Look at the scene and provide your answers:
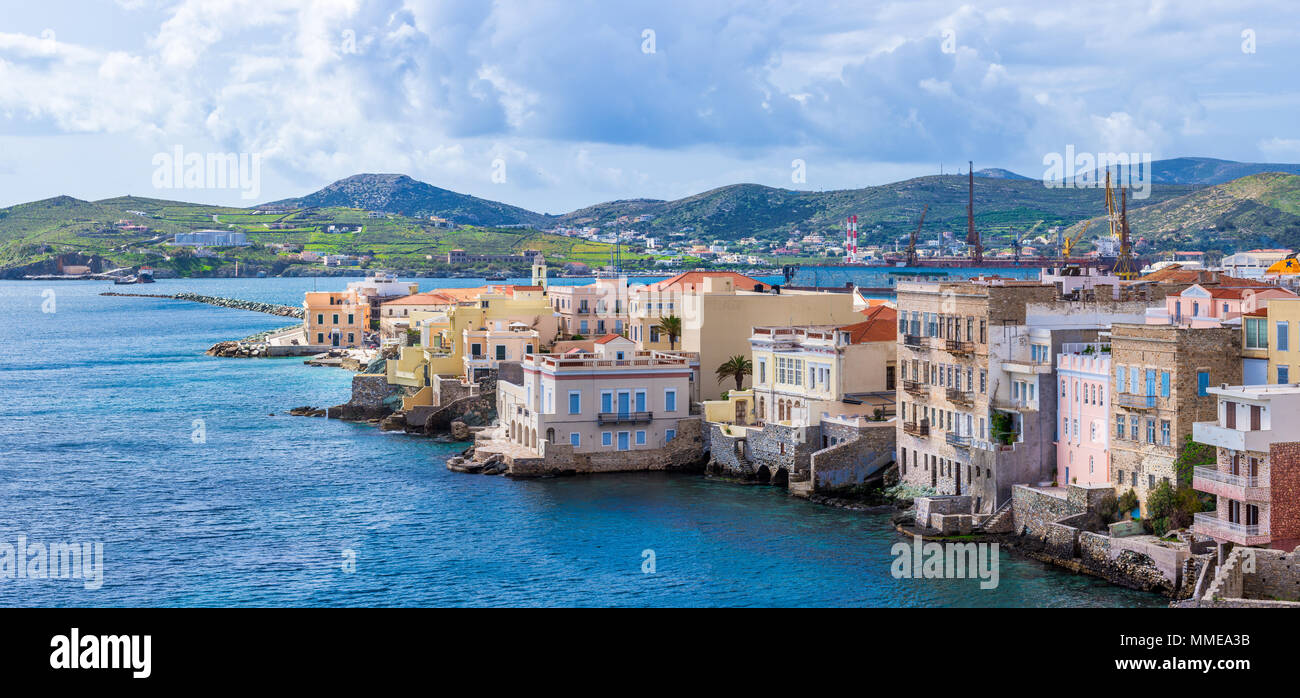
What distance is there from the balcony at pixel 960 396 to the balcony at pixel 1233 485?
26.9ft

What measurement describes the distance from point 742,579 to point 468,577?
237 inches

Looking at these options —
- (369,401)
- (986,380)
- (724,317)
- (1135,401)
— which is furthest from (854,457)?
(369,401)

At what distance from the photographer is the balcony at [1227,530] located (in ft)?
79.2

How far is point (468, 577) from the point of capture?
95.2 ft

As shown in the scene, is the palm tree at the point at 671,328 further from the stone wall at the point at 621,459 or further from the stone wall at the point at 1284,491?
the stone wall at the point at 1284,491

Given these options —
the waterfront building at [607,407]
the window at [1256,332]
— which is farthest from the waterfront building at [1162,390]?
the waterfront building at [607,407]

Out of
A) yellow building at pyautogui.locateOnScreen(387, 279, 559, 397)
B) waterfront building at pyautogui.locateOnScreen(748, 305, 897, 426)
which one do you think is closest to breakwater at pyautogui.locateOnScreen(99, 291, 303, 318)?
yellow building at pyautogui.locateOnScreen(387, 279, 559, 397)

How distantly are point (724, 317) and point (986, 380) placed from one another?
17.1 meters

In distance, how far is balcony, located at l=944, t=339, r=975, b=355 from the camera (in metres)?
33.3

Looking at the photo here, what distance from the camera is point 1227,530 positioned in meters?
24.5

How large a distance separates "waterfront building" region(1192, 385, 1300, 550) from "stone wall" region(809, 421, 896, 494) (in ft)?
43.7

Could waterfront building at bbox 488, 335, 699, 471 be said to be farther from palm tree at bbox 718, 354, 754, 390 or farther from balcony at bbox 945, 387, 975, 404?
balcony at bbox 945, 387, 975, 404
